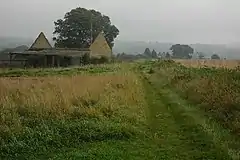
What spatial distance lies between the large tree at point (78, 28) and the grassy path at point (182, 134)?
2259 inches

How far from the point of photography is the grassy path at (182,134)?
8500 millimetres

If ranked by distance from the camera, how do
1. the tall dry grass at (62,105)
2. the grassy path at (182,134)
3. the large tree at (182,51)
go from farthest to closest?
the large tree at (182,51) < the tall dry grass at (62,105) < the grassy path at (182,134)

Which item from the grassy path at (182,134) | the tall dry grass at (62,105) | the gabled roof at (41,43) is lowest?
the grassy path at (182,134)

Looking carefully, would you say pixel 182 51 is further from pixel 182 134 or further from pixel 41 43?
pixel 182 134

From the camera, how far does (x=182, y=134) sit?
1038 centimetres

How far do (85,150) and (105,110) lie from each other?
346 centimetres

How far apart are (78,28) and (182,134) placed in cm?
6343

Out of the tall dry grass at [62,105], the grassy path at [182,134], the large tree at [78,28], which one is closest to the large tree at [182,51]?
the large tree at [78,28]

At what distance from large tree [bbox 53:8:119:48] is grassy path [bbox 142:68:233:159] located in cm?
5737

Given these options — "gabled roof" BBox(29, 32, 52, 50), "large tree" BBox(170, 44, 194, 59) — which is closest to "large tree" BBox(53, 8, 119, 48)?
"gabled roof" BBox(29, 32, 52, 50)

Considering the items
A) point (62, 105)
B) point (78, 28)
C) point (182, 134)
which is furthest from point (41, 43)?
point (182, 134)

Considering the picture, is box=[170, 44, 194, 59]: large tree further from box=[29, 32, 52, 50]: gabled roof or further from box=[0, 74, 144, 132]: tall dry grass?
box=[0, 74, 144, 132]: tall dry grass

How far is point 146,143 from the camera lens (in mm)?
9406

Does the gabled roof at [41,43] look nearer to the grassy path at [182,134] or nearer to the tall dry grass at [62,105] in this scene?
the tall dry grass at [62,105]
